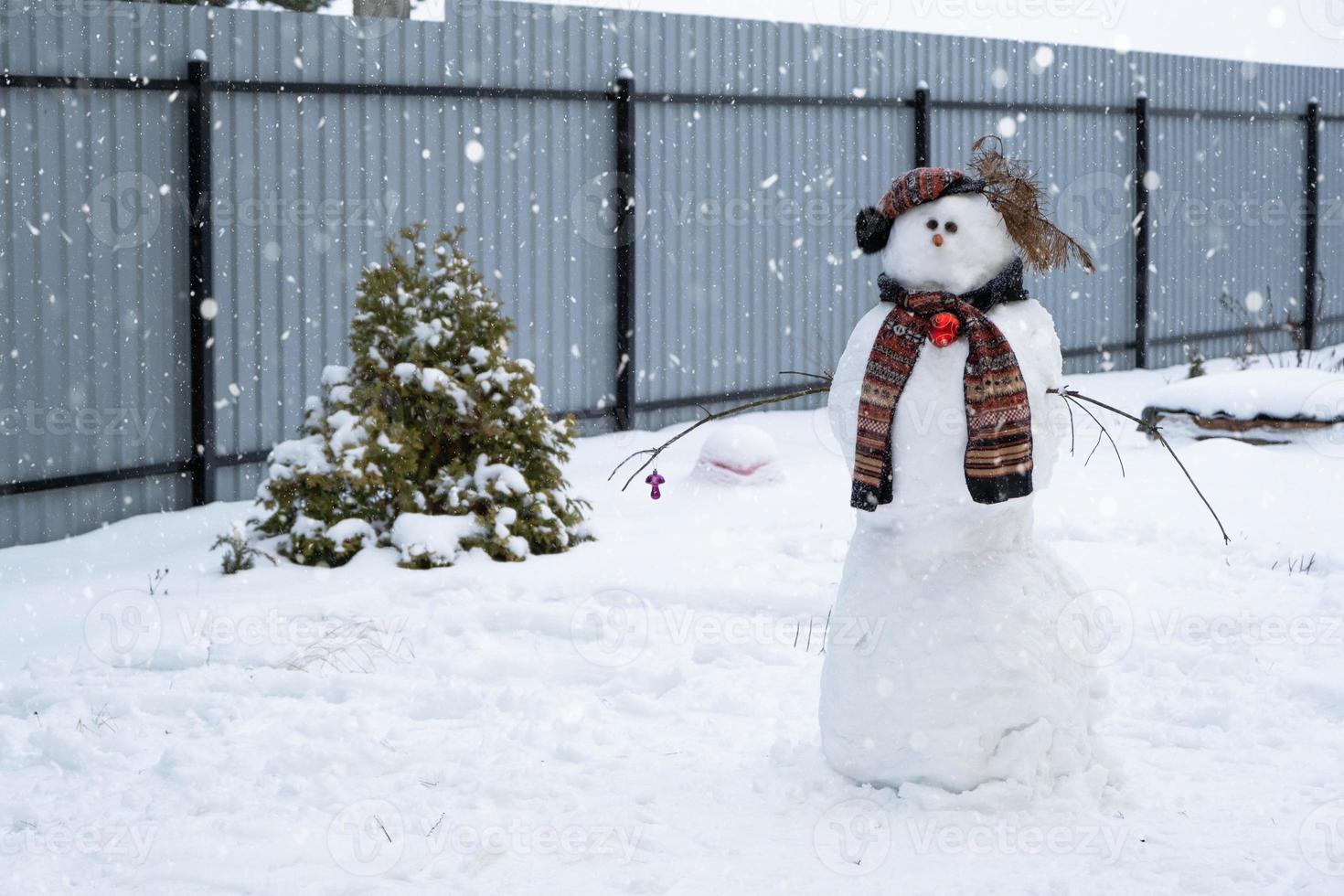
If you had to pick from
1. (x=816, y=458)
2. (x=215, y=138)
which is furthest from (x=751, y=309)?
(x=215, y=138)

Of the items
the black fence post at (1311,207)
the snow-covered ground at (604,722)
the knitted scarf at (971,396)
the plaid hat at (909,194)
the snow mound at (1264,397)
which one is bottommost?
the snow-covered ground at (604,722)

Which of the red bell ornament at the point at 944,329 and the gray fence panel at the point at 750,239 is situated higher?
the gray fence panel at the point at 750,239

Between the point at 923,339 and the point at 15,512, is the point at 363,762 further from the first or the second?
the point at 15,512

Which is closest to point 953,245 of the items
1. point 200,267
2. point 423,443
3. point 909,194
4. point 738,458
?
point 909,194

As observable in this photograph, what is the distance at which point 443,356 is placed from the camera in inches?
266

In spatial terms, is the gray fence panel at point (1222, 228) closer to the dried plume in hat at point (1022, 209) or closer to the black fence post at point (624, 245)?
the black fence post at point (624, 245)

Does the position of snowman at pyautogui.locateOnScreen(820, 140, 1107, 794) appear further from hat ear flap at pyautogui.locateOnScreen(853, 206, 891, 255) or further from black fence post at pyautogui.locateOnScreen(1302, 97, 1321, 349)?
black fence post at pyautogui.locateOnScreen(1302, 97, 1321, 349)

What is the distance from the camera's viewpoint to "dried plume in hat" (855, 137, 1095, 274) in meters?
4.09

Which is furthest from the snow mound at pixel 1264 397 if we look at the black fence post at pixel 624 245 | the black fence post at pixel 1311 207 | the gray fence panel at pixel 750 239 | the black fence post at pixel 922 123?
the black fence post at pixel 1311 207

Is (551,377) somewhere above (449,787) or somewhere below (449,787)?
above

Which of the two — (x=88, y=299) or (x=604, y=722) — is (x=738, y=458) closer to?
(x=88, y=299)

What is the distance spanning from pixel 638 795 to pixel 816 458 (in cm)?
562

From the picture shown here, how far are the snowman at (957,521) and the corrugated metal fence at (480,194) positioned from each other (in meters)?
4.76

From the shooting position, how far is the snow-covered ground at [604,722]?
148 inches
